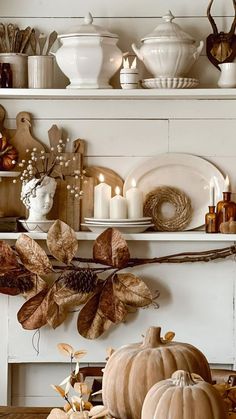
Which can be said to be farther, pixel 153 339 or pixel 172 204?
pixel 172 204

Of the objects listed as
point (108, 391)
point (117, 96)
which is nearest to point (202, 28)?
point (117, 96)

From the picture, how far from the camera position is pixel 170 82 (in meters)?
3.06

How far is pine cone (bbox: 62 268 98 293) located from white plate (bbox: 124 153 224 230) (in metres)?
0.36

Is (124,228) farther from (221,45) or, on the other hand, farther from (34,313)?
(221,45)

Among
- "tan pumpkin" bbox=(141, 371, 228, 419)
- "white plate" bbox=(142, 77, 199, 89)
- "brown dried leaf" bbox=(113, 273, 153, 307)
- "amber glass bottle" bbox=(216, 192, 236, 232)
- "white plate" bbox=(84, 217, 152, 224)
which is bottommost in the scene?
"tan pumpkin" bbox=(141, 371, 228, 419)

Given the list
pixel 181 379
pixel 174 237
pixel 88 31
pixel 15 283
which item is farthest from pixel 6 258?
pixel 181 379

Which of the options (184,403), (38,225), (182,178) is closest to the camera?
(184,403)

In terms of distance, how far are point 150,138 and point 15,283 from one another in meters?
0.75

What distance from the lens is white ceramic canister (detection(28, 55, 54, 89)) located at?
312 cm

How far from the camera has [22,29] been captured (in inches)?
127

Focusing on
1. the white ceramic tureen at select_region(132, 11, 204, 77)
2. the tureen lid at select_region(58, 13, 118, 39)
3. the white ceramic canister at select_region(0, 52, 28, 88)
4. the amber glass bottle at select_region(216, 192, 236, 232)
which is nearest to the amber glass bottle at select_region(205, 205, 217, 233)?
the amber glass bottle at select_region(216, 192, 236, 232)

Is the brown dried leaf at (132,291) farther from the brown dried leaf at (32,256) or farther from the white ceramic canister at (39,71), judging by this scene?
the white ceramic canister at (39,71)

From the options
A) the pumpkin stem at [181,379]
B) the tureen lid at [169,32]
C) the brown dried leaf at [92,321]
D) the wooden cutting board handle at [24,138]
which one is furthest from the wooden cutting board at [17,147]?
the pumpkin stem at [181,379]

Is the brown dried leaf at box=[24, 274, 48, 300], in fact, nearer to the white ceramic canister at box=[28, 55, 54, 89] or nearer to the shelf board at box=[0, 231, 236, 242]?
the shelf board at box=[0, 231, 236, 242]
